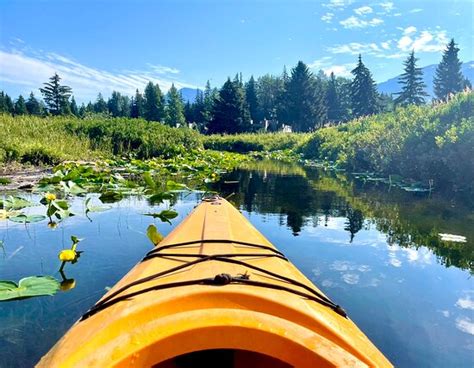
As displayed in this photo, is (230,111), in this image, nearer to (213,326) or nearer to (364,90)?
(364,90)

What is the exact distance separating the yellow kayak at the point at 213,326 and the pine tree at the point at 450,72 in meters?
44.8

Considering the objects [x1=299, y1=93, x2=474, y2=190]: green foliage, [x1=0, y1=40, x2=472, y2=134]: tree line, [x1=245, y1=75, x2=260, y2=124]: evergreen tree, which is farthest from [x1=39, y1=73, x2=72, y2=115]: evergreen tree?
[x1=299, y1=93, x2=474, y2=190]: green foliage

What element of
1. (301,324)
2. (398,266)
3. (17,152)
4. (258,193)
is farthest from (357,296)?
(17,152)

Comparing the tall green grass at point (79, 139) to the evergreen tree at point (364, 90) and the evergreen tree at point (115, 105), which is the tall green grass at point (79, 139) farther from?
the evergreen tree at point (115, 105)

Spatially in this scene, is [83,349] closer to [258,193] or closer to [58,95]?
[258,193]

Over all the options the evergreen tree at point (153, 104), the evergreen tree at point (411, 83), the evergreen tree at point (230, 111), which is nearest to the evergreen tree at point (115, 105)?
the evergreen tree at point (153, 104)

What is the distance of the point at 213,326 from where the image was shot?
1383 mm

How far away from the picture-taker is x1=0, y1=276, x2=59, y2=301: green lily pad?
2801 mm

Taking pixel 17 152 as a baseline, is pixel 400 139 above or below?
above

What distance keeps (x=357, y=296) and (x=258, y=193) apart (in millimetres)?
5529

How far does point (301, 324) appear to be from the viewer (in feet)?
4.86

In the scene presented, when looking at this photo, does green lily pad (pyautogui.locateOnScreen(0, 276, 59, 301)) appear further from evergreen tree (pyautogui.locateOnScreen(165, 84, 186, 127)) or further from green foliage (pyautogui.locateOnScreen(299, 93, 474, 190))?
evergreen tree (pyautogui.locateOnScreen(165, 84, 186, 127))

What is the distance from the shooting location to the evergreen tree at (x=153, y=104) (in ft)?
174

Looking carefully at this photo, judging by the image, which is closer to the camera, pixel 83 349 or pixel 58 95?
pixel 83 349
